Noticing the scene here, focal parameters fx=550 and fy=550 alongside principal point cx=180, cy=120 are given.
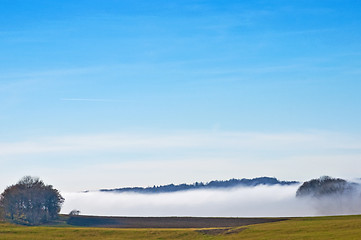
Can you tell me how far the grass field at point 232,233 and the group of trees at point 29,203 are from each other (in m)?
30.5

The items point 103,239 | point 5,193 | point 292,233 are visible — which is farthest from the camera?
point 5,193

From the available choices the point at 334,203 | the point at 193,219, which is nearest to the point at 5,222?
the point at 193,219

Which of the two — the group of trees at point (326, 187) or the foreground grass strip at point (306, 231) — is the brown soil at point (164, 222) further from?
the group of trees at point (326, 187)

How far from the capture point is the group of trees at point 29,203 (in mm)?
140375

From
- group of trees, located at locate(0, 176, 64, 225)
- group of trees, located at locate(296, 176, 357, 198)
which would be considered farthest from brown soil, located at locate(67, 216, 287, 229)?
group of trees, located at locate(296, 176, 357, 198)

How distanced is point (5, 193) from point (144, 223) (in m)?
44.4

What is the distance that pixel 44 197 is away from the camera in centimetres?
14325

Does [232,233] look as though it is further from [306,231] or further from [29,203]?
[29,203]

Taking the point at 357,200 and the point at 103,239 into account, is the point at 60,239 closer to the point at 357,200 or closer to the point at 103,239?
the point at 103,239

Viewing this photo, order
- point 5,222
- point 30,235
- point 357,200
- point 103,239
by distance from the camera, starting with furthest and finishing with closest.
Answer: point 357,200 → point 5,222 → point 30,235 → point 103,239

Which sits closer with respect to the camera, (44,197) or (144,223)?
(144,223)

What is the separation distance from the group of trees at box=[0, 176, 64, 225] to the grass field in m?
30.5

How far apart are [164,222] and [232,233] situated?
33581 mm

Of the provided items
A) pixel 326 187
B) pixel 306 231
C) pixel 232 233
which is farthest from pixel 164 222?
pixel 326 187
